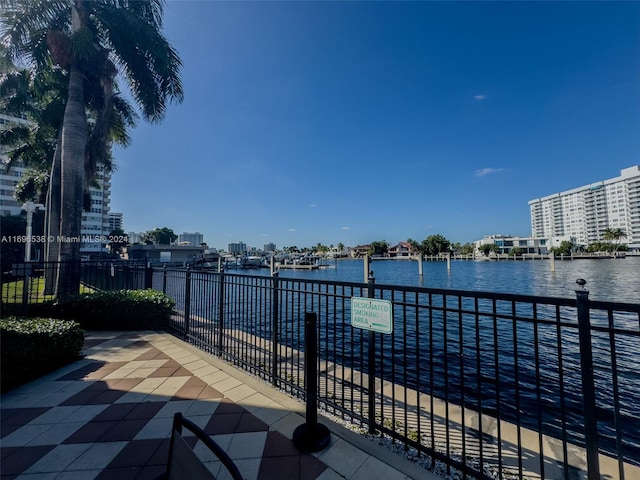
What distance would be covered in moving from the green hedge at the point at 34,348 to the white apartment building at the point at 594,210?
129509mm

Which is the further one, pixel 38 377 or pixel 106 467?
pixel 38 377

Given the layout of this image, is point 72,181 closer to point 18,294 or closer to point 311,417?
point 18,294

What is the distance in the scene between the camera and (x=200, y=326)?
550cm

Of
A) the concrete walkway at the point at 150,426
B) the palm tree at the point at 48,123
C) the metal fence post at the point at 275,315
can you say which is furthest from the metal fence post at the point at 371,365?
the palm tree at the point at 48,123

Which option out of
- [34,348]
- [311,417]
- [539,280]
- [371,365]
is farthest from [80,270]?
[539,280]

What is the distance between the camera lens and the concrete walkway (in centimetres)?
227

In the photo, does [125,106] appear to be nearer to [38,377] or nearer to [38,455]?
[38,377]

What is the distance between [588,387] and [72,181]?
12.5 metres

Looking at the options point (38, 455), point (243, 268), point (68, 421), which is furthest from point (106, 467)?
point (243, 268)

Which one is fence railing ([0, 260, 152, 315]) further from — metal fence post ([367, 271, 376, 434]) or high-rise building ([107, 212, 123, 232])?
high-rise building ([107, 212, 123, 232])

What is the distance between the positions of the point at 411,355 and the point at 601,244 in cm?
10777

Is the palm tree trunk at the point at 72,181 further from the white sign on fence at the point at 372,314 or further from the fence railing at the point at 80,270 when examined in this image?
the white sign on fence at the point at 372,314

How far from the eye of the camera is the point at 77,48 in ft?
27.1

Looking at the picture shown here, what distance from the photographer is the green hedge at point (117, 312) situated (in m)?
6.64
